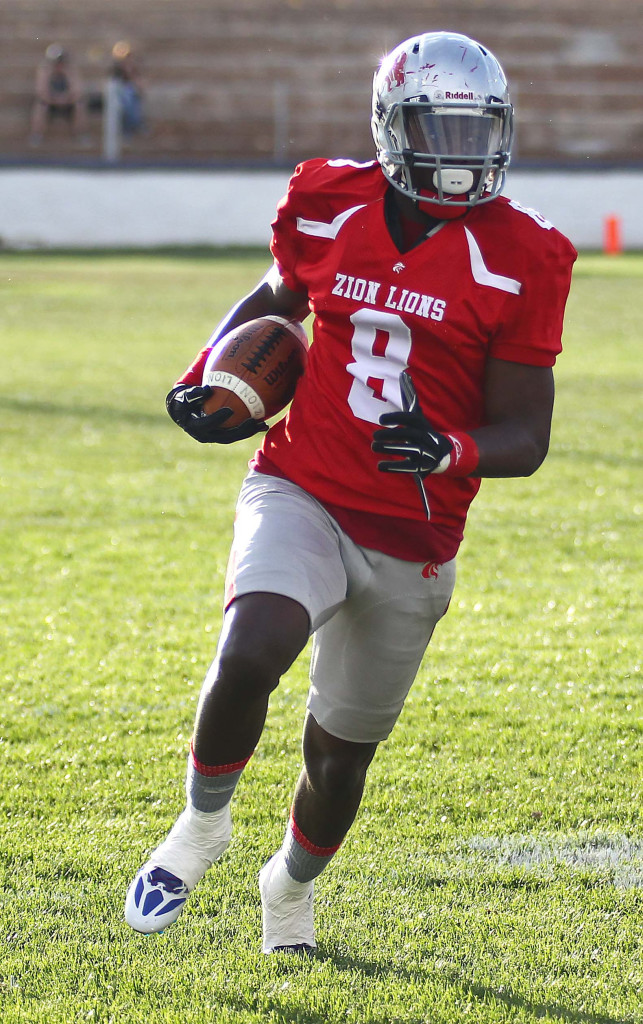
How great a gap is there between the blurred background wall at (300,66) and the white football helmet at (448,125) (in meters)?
21.5

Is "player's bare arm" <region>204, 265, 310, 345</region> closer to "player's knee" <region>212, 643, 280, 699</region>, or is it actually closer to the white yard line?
"player's knee" <region>212, 643, 280, 699</region>

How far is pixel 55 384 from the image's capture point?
9.60 metres

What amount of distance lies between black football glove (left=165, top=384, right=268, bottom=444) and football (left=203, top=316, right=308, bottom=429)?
2 centimetres

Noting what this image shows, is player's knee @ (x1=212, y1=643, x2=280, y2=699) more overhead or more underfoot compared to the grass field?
more overhead

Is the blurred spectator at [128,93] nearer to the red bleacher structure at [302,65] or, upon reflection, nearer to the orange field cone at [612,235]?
the red bleacher structure at [302,65]

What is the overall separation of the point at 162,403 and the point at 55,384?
1.10 meters

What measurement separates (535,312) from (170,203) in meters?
19.1

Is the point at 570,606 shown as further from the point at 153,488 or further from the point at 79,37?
the point at 79,37

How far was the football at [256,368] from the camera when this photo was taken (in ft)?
9.16

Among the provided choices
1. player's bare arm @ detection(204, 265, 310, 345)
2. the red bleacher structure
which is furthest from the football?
the red bleacher structure

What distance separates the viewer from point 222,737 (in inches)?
91.2

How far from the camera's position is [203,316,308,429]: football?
9.16 ft

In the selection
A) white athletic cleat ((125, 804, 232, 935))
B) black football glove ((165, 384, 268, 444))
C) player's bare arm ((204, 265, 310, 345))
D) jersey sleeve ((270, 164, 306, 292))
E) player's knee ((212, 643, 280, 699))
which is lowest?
white athletic cleat ((125, 804, 232, 935))

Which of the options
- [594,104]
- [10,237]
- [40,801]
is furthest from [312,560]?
[594,104]
